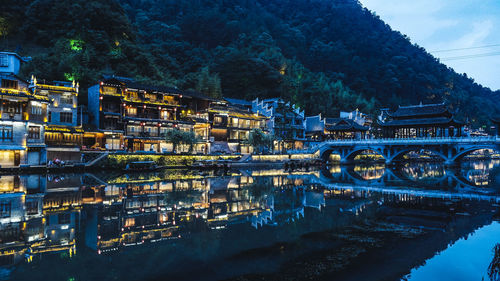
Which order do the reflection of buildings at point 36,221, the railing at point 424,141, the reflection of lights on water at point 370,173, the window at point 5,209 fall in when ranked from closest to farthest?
1. the reflection of buildings at point 36,221
2. the window at point 5,209
3. the reflection of lights on water at point 370,173
4. the railing at point 424,141

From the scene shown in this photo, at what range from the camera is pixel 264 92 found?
100625mm

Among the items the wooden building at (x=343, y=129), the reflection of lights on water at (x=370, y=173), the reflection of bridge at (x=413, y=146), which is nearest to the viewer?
the reflection of lights on water at (x=370, y=173)

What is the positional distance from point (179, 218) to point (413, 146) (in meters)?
58.6

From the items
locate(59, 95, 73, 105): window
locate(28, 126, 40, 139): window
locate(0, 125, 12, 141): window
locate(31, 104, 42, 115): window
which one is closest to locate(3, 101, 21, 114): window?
locate(31, 104, 42, 115): window

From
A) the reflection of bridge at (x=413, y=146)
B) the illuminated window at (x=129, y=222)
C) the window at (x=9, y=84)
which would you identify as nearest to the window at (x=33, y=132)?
the window at (x=9, y=84)

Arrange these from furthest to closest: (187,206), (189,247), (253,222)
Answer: (187,206), (253,222), (189,247)

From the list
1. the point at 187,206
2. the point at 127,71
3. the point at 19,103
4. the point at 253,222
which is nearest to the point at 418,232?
the point at 253,222

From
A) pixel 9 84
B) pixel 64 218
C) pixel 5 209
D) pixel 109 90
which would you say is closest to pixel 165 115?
pixel 109 90

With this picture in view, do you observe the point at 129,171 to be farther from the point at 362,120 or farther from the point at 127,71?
the point at 362,120

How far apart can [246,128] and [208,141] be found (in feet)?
36.5

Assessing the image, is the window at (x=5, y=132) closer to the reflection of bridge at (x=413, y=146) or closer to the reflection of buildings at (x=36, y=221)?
the reflection of buildings at (x=36, y=221)

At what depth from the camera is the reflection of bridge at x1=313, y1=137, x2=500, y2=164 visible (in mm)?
56156

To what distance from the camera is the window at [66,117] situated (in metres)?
52.2

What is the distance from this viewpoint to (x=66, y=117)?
52719 mm
